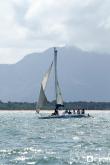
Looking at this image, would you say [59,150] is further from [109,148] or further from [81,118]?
[81,118]

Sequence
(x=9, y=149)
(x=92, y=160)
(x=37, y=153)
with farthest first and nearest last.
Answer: (x=9, y=149) → (x=37, y=153) → (x=92, y=160)

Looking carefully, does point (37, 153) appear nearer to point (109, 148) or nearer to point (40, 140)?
point (109, 148)

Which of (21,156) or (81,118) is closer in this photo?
(21,156)

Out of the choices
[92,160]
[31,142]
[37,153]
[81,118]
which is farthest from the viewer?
[81,118]

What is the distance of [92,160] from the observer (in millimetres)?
46281

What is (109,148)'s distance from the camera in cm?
5531

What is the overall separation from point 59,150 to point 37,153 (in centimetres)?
285

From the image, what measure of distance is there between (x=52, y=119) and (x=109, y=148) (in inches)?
2972

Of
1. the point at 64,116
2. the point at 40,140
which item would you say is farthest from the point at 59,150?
the point at 64,116

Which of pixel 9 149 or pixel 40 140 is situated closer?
pixel 9 149

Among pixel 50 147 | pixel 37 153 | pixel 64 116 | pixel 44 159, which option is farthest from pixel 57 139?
→ pixel 64 116

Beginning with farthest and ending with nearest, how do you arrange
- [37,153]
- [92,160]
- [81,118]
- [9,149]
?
[81,118] < [9,149] < [37,153] < [92,160]

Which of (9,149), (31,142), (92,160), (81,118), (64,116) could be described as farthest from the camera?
(81,118)

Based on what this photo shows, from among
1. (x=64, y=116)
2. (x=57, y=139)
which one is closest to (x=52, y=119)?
(x=64, y=116)
